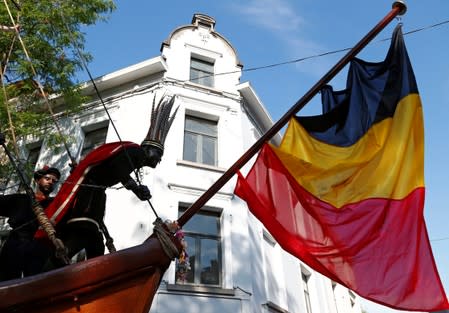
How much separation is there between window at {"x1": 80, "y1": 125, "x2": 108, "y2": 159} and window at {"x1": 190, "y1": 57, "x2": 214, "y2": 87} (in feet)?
11.2

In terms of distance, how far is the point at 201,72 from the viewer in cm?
1328

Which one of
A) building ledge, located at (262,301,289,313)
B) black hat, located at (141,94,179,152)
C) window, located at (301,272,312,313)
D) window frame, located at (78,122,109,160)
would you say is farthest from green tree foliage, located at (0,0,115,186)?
window, located at (301,272,312,313)

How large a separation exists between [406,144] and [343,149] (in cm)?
74

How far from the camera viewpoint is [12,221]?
4.07m

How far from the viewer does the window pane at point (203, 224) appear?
955cm

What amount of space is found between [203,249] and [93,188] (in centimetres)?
574

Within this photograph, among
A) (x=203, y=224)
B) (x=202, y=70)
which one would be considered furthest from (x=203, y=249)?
(x=202, y=70)

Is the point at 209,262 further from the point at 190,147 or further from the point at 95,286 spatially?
the point at 95,286

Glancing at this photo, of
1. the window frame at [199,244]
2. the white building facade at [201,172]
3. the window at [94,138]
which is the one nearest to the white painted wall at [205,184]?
the white building facade at [201,172]

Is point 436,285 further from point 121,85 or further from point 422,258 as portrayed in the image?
point 121,85

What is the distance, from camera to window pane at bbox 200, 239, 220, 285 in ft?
29.6

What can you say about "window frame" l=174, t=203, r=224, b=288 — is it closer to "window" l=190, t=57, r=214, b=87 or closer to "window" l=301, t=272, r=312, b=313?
"window" l=301, t=272, r=312, b=313

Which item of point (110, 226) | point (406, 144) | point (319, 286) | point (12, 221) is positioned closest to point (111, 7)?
point (110, 226)

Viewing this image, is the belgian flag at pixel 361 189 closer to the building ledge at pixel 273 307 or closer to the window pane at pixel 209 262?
the window pane at pixel 209 262
